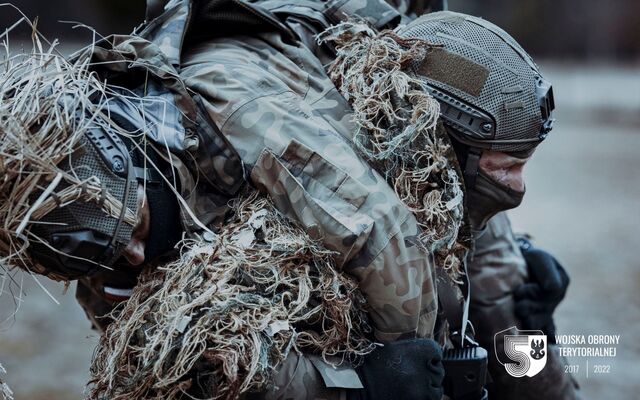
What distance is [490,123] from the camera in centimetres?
282

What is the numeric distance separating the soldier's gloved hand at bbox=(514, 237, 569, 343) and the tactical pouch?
57cm

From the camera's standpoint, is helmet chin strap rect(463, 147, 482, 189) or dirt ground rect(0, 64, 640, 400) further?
dirt ground rect(0, 64, 640, 400)

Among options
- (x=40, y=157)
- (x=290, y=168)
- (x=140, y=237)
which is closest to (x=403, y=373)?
(x=290, y=168)

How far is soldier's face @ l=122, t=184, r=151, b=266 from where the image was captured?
2537 mm

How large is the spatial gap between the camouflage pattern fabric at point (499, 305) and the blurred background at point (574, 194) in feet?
4.47

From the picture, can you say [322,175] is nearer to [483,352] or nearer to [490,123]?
[490,123]

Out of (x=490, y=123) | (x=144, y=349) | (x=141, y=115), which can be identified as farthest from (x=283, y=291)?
(x=490, y=123)

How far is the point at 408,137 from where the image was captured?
8.93 ft

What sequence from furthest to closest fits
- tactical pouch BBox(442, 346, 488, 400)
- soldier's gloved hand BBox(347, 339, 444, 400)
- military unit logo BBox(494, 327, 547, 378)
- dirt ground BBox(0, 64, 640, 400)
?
dirt ground BBox(0, 64, 640, 400) < military unit logo BBox(494, 327, 547, 378) < tactical pouch BBox(442, 346, 488, 400) < soldier's gloved hand BBox(347, 339, 444, 400)

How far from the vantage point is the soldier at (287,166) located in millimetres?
2580

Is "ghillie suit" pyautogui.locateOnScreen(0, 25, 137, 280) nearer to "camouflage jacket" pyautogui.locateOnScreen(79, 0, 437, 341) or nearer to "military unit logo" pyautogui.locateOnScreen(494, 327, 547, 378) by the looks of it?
"camouflage jacket" pyautogui.locateOnScreen(79, 0, 437, 341)

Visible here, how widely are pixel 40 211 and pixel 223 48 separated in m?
0.78

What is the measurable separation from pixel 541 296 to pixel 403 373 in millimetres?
1034

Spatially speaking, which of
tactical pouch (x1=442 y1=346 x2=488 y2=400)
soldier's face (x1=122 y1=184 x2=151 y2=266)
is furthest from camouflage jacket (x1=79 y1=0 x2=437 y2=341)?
tactical pouch (x1=442 y1=346 x2=488 y2=400)
